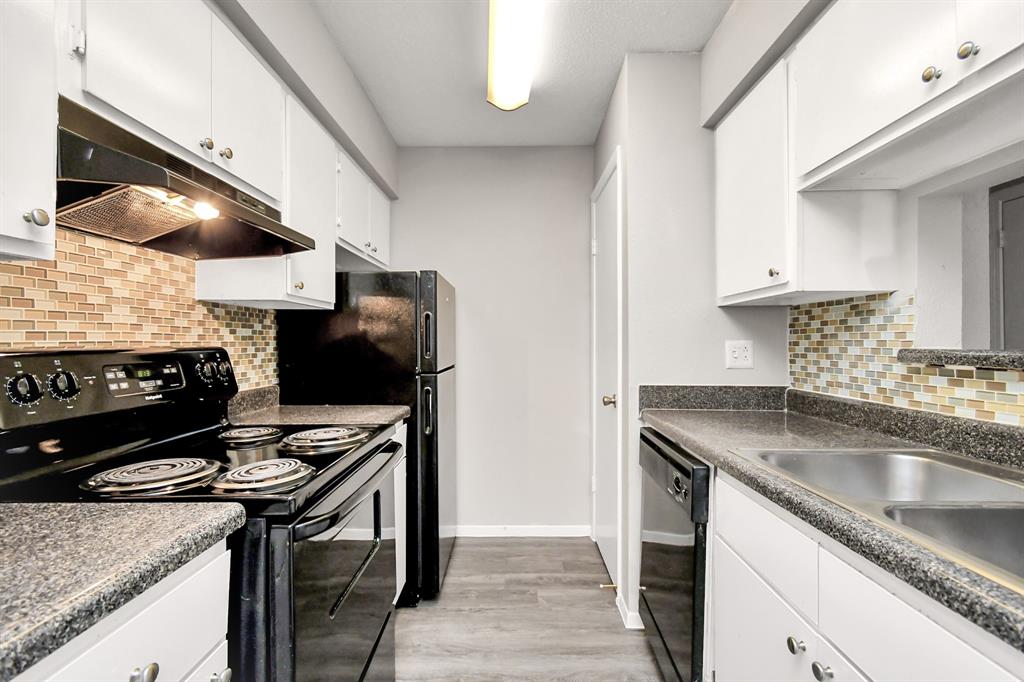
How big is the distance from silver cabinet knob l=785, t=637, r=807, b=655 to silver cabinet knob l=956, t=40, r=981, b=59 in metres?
1.08

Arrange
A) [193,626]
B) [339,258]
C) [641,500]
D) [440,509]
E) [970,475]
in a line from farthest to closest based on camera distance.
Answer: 1. [339,258]
2. [440,509]
3. [641,500]
4. [970,475]
5. [193,626]

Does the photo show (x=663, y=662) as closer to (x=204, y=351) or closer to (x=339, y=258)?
(x=204, y=351)

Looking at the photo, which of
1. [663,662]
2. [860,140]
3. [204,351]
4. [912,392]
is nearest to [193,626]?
[204,351]

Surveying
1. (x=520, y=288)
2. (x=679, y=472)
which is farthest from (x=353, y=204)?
(x=679, y=472)

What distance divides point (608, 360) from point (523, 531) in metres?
1.31

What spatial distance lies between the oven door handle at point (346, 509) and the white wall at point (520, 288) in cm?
136

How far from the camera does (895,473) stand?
1.24 m

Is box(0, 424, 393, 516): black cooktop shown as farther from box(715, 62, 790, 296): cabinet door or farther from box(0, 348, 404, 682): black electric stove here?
box(715, 62, 790, 296): cabinet door

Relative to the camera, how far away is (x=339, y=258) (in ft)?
8.39

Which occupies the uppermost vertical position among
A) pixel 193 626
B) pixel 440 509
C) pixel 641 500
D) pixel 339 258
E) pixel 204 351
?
pixel 339 258

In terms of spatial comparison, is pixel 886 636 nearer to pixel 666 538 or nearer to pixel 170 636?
pixel 666 538

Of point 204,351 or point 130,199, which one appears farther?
point 204,351

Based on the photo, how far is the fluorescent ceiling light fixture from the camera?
1589 mm

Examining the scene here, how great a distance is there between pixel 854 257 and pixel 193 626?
1.76 metres
